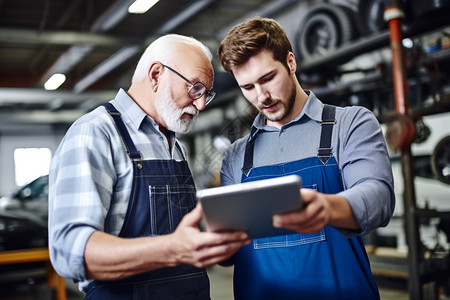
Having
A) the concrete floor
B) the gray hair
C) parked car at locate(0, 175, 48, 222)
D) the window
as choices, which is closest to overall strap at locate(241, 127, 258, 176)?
the gray hair

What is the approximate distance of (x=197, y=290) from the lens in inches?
53.1

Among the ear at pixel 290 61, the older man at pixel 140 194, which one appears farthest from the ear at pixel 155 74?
the ear at pixel 290 61

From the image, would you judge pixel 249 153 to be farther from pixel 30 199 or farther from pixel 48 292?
pixel 30 199

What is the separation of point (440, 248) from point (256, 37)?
3366 mm

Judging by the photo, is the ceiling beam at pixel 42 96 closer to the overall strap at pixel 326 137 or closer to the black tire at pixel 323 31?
the black tire at pixel 323 31

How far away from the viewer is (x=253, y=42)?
1.44 m

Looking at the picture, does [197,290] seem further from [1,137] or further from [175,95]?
[1,137]

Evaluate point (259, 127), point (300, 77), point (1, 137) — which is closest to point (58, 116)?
point (1, 137)

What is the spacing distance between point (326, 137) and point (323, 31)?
11.3ft

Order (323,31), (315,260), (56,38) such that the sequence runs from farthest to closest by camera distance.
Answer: (56,38), (323,31), (315,260)

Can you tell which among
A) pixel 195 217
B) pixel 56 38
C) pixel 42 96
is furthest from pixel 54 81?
pixel 195 217

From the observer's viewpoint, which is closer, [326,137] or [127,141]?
[127,141]

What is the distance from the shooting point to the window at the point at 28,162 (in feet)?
43.0

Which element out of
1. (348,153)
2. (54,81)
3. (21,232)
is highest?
(54,81)
